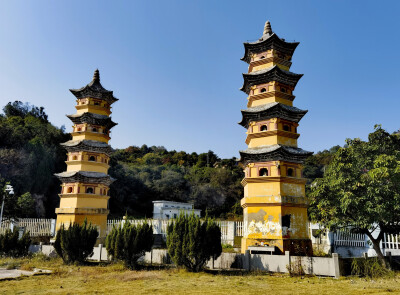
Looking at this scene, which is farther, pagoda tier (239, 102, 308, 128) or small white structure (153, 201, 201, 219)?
small white structure (153, 201, 201, 219)

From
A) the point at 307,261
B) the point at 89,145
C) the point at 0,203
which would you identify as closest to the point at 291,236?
the point at 307,261

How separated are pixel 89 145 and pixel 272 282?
72.2 ft

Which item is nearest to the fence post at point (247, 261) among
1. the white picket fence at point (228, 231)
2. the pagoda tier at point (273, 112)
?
the white picket fence at point (228, 231)

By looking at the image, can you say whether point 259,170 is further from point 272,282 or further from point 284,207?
point 272,282

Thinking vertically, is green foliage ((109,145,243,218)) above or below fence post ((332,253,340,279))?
above

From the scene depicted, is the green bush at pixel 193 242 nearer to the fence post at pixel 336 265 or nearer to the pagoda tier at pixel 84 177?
the fence post at pixel 336 265

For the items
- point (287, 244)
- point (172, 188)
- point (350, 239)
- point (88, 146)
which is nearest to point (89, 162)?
point (88, 146)

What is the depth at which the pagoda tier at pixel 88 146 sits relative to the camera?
30656 millimetres

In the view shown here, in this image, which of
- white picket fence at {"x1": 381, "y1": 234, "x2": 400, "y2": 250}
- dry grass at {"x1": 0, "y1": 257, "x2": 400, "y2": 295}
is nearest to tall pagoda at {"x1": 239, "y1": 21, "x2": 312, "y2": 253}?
dry grass at {"x1": 0, "y1": 257, "x2": 400, "y2": 295}

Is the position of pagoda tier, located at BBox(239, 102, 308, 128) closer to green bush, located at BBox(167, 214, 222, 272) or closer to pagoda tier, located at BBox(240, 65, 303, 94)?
pagoda tier, located at BBox(240, 65, 303, 94)

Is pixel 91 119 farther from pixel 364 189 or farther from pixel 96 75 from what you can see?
pixel 364 189

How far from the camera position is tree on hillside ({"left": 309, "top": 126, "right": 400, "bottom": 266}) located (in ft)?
55.3

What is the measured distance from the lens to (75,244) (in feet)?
68.8

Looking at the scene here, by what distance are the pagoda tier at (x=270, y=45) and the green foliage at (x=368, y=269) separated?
16.2 m
